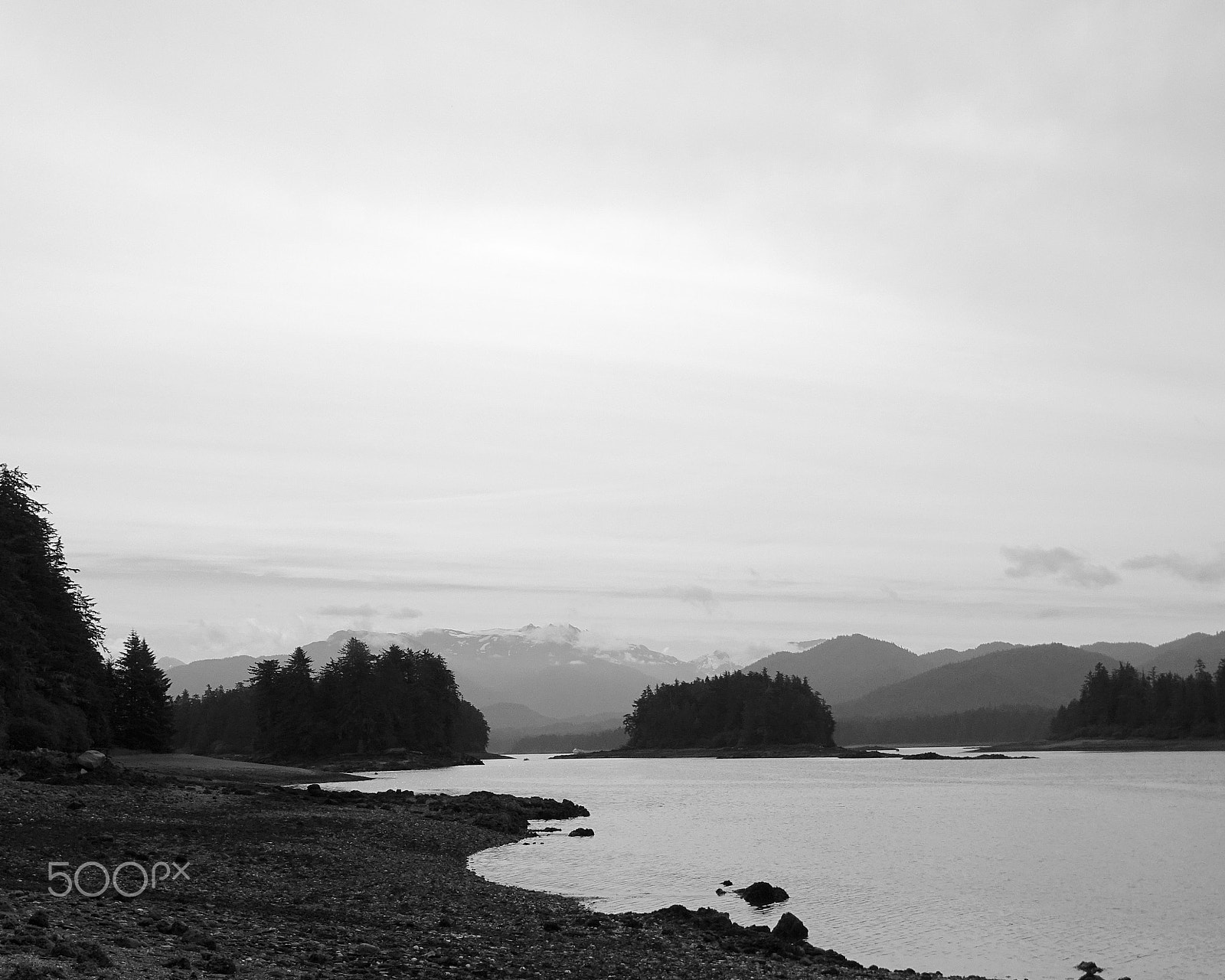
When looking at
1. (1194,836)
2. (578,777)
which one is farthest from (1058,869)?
(578,777)

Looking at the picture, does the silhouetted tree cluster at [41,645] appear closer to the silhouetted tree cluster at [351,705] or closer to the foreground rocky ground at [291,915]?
the foreground rocky ground at [291,915]

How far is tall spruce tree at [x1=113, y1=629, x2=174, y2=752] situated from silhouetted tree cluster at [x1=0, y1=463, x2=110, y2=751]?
273cm

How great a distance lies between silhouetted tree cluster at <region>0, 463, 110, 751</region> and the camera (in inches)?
2362

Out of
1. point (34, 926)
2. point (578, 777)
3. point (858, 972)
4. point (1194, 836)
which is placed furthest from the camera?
point (578, 777)

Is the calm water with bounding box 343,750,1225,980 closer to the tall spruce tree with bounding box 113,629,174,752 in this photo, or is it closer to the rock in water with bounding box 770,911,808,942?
the rock in water with bounding box 770,911,808,942

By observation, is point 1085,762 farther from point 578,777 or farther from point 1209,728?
point 578,777

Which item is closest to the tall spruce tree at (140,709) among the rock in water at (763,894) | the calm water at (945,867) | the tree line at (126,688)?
the tree line at (126,688)

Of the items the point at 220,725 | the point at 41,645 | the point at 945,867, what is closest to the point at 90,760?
the point at 41,645

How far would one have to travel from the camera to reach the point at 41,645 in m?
67.8

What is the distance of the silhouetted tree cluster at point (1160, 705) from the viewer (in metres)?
173

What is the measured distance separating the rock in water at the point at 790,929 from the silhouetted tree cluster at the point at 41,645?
4475cm

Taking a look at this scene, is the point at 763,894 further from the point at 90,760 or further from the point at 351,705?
the point at 351,705

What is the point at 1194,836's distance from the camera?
166ft

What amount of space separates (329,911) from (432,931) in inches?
120
